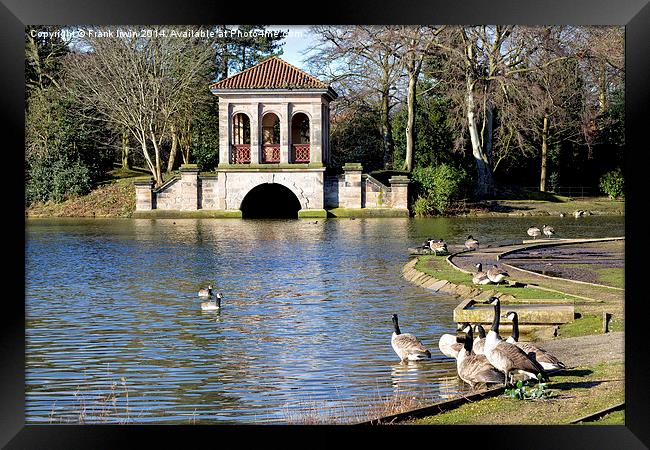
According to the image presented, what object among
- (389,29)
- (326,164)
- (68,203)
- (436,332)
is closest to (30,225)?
(68,203)

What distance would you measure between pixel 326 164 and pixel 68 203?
9.28m

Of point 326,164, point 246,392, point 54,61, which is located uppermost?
point 54,61

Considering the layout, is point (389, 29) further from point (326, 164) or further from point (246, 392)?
point (246, 392)

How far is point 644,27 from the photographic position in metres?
7.57

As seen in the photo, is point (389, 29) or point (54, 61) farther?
point (389, 29)

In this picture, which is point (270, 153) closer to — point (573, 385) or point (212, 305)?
point (212, 305)

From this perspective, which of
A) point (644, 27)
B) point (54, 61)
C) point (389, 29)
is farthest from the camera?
point (389, 29)

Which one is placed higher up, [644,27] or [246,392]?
[644,27]

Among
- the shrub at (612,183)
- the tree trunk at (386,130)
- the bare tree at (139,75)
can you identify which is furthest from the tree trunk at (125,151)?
the shrub at (612,183)

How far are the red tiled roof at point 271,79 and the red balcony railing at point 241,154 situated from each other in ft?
8.72

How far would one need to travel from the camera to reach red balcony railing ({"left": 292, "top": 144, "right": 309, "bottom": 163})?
38000 millimetres

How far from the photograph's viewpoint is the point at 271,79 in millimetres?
37094

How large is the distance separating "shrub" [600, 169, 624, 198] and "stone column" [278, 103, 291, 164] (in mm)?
11056

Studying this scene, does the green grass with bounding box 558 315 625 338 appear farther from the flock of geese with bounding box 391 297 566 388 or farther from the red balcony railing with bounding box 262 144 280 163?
the red balcony railing with bounding box 262 144 280 163
